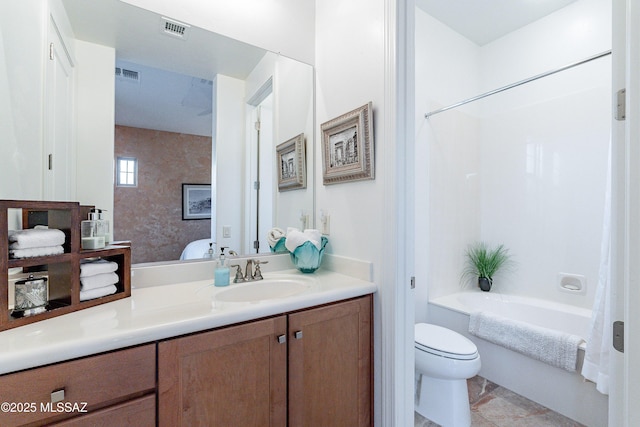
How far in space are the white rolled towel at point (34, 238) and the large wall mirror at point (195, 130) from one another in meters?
0.37

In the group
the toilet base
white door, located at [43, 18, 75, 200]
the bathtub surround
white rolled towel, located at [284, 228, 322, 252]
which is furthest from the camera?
the bathtub surround

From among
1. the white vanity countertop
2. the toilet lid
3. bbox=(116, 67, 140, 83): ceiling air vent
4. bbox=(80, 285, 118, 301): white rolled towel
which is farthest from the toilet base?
bbox=(116, 67, 140, 83): ceiling air vent

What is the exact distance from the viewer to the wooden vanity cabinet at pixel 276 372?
2.68ft

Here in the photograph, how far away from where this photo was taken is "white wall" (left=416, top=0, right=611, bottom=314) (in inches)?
84.3

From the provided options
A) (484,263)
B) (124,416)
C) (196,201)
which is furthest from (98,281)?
(484,263)

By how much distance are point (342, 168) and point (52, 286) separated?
1.21 m

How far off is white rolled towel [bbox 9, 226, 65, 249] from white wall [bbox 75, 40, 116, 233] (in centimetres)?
35

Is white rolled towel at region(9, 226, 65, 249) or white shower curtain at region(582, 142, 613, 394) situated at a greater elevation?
white rolled towel at region(9, 226, 65, 249)

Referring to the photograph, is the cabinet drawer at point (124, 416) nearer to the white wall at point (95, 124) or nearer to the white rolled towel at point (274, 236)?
the white wall at point (95, 124)

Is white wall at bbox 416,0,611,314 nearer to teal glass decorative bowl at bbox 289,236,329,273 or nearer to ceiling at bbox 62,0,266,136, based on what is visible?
teal glass decorative bowl at bbox 289,236,329,273

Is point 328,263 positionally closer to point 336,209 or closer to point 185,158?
point 336,209

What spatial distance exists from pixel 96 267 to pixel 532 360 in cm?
234

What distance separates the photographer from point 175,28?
1.34 m

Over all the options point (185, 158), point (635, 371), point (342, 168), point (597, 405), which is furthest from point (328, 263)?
point (597, 405)
